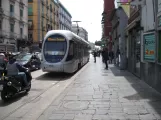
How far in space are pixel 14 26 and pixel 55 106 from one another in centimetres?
3970

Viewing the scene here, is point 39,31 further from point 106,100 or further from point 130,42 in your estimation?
point 106,100

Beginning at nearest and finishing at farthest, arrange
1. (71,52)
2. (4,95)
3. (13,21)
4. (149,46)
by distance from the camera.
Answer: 1. (4,95)
2. (149,46)
3. (71,52)
4. (13,21)

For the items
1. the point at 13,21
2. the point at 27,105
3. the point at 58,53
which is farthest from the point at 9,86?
the point at 13,21

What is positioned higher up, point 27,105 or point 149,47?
point 149,47

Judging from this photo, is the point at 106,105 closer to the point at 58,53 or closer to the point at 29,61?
the point at 58,53

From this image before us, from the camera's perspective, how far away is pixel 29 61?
2077 centimetres

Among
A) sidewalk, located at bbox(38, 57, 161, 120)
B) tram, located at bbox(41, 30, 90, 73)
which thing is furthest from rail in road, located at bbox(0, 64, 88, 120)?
tram, located at bbox(41, 30, 90, 73)

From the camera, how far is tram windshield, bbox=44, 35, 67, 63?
16.7 meters

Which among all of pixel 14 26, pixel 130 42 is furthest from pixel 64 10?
pixel 130 42

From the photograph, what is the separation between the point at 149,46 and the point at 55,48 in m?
6.87

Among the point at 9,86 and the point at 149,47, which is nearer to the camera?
the point at 9,86

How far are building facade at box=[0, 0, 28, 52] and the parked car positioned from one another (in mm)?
15002

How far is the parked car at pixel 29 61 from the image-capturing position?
66.5 feet

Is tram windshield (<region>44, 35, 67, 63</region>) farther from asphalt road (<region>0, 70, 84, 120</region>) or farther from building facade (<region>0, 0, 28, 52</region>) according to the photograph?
building facade (<region>0, 0, 28, 52</region>)
